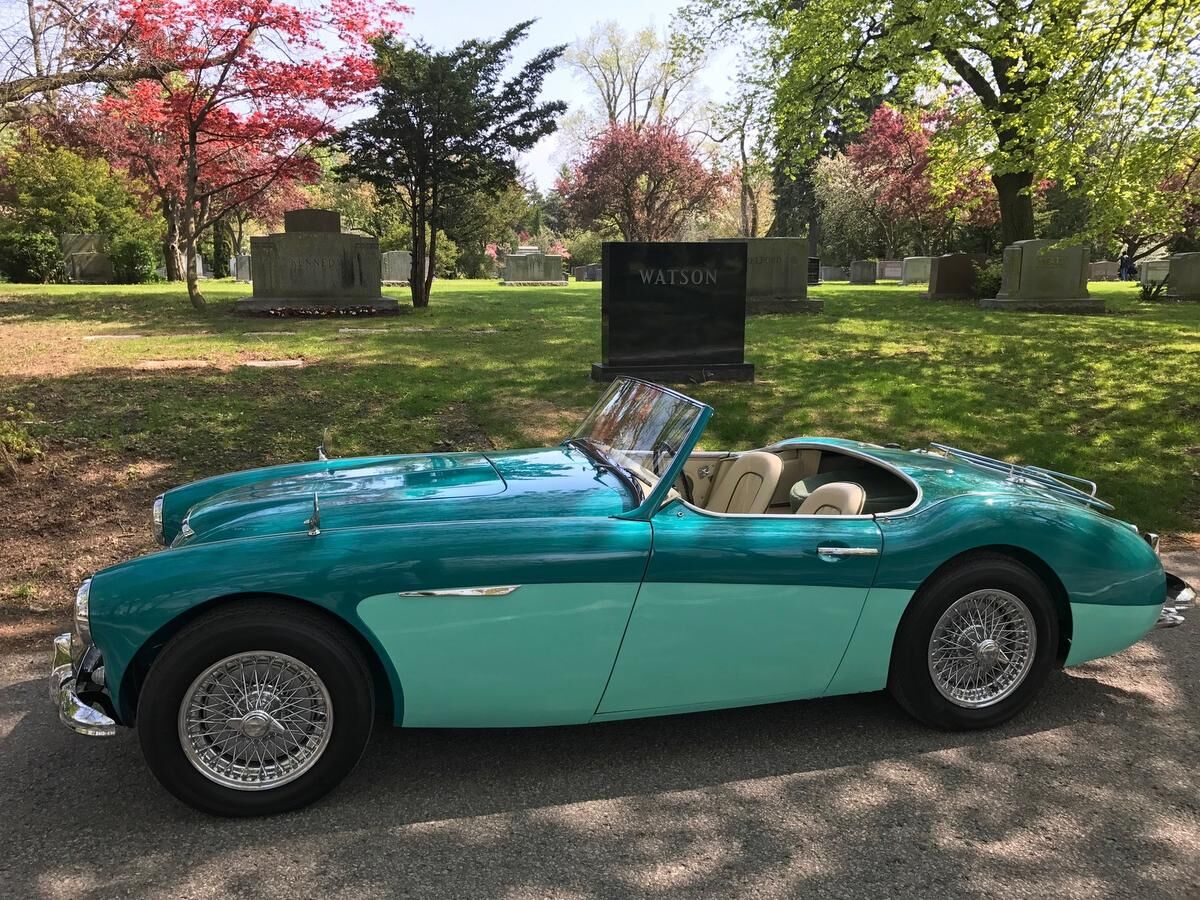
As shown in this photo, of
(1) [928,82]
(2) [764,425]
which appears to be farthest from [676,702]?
(1) [928,82]

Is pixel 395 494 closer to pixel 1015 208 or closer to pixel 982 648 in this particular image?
pixel 982 648

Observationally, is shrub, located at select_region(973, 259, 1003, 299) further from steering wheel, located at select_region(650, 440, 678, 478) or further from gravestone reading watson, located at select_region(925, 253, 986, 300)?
steering wheel, located at select_region(650, 440, 678, 478)

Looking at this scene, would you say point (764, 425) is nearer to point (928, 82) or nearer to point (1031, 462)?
point (1031, 462)

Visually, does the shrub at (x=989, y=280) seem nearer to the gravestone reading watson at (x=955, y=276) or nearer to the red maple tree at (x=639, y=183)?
the gravestone reading watson at (x=955, y=276)

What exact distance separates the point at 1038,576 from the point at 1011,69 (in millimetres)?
12248

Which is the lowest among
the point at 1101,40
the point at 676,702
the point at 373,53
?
the point at 676,702

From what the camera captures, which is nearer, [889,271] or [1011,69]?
[1011,69]

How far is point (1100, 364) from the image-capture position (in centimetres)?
1105

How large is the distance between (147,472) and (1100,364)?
10.6 meters

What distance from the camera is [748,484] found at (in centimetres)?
385

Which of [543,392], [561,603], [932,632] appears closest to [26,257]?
[543,392]

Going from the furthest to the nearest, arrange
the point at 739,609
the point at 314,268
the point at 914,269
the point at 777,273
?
the point at 914,269 < the point at 777,273 < the point at 314,268 < the point at 739,609

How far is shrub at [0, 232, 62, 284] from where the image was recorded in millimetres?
28484

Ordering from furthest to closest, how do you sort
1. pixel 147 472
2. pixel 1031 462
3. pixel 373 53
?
pixel 373 53 → pixel 1031 462 → pixel 147 472
